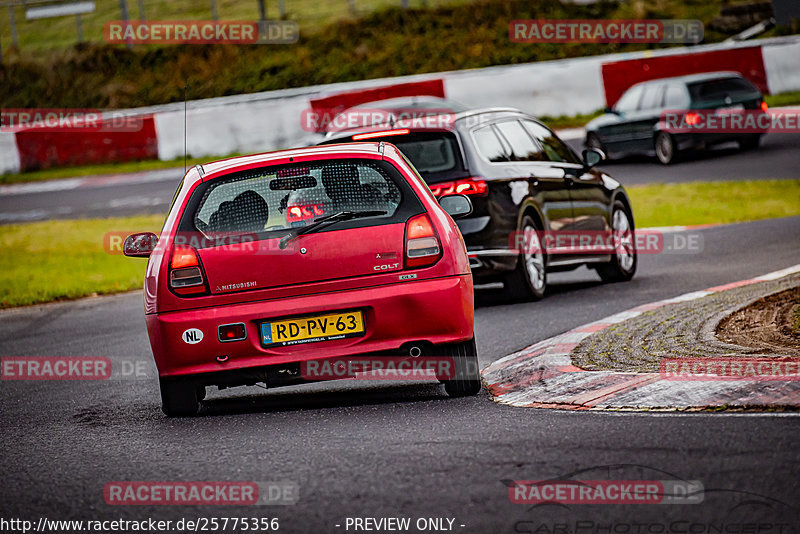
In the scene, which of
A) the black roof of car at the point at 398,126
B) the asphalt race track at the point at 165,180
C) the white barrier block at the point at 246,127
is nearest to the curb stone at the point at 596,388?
the black roof of car at the point at 398,126

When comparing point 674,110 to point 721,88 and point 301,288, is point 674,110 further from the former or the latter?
point 301,288

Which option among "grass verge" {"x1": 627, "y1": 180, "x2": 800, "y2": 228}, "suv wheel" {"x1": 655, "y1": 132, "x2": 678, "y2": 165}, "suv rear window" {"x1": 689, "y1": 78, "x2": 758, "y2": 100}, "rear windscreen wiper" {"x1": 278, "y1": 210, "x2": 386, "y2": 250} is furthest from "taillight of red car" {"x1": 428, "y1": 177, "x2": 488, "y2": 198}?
"suv rear window" {"x1": 689, "y1": 78, "x2": 758, "y2": 100}

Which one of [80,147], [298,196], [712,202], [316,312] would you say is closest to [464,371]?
[316,312]

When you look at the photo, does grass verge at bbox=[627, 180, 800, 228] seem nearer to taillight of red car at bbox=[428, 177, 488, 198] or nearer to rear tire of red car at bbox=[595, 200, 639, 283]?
rear tire of red car at bbox=[595, 200, 639, 283]

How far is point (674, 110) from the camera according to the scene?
23.4 meters

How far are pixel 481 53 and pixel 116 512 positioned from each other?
34928 mm

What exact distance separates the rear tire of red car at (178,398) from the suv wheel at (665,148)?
683 inches

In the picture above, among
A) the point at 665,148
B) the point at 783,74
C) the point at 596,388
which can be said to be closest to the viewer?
the point at 596,388

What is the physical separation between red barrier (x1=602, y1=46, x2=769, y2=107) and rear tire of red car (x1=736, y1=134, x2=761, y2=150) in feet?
11.6

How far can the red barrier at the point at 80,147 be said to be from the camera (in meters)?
30.6

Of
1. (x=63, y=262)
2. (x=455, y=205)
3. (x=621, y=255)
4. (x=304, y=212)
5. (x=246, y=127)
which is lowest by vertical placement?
(x=621, y=255)

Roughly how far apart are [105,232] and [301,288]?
1435 centimetres

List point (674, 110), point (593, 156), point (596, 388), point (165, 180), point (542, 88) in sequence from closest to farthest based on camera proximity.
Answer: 1. point (596, 388)
2. point (593, 156)
3. point (674, 110)
4. point (165, 180)
5. point (542, 88)

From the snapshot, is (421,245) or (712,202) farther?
(712,202)
